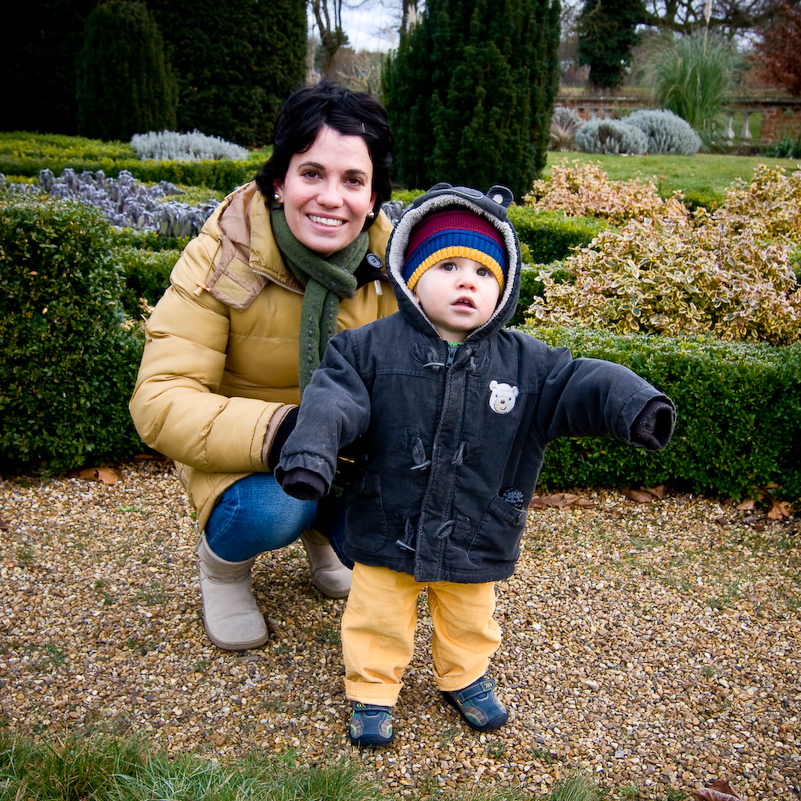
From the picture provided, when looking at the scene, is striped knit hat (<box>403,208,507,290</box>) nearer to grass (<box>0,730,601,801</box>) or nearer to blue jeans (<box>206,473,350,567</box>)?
blue jeans (<box>206,473,350,567</box>)

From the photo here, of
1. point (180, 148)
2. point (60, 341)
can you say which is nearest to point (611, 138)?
point (180, 148)

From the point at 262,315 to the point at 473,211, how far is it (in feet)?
2.45

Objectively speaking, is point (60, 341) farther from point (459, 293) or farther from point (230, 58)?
point (230, 58)

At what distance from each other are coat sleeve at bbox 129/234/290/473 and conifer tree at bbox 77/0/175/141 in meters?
11.3

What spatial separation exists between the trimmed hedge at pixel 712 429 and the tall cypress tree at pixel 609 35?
24.4m

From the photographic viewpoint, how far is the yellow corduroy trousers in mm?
2053

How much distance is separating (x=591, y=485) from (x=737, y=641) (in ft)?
4.00

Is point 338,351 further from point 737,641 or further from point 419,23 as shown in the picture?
point 419,23

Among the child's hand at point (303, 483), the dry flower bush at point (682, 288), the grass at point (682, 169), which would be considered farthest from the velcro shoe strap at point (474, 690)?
the grass at point (682, 169)

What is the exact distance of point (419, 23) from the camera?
859 centimetres

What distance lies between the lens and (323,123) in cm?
221

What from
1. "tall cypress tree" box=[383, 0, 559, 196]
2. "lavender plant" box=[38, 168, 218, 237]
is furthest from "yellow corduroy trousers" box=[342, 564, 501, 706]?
"tall cypress tree" box=[383, 0, 559, 196]

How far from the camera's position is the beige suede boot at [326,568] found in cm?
281

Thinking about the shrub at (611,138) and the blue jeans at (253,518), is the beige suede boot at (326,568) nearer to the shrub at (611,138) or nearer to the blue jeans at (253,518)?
the blue jeans at (253,518)
